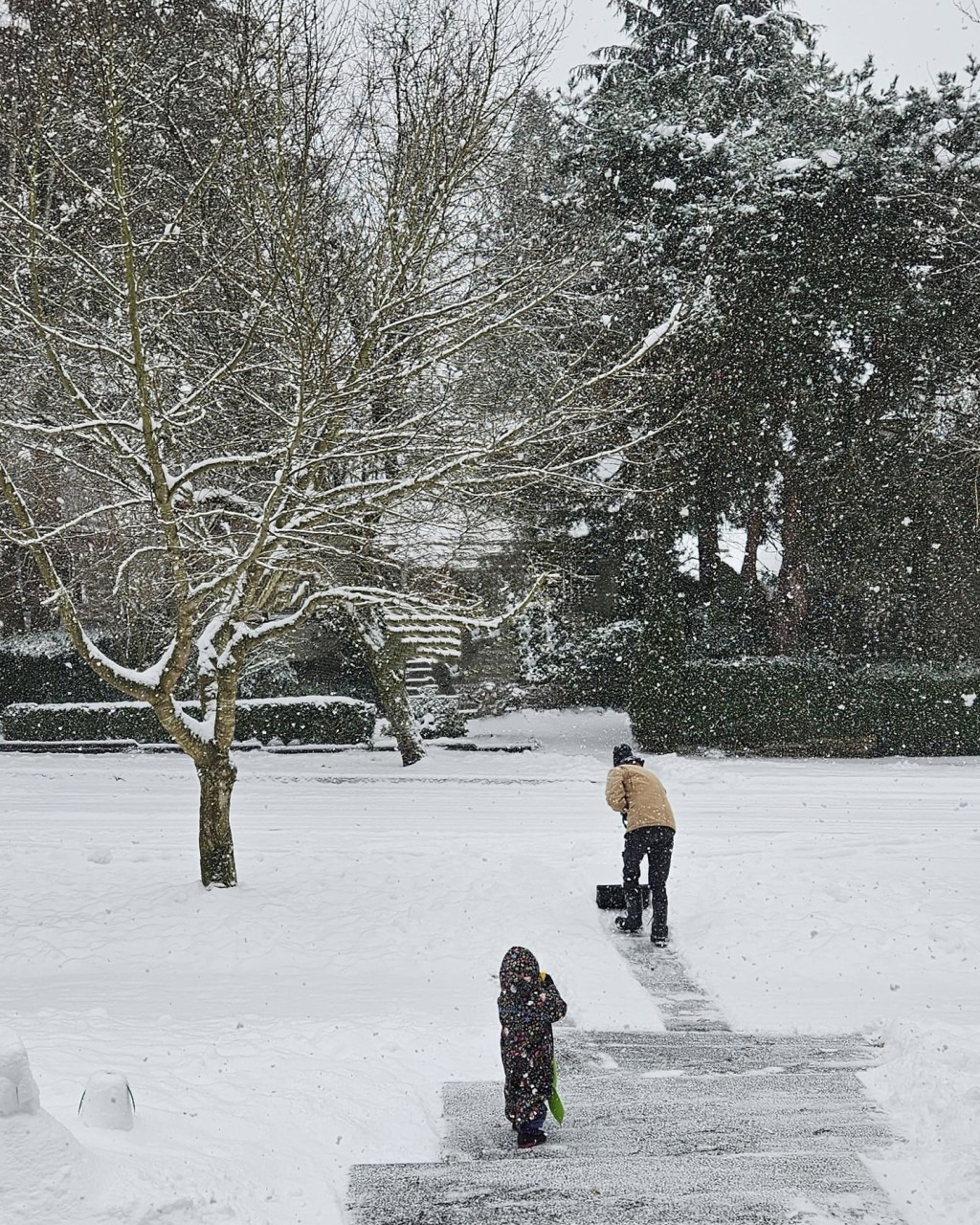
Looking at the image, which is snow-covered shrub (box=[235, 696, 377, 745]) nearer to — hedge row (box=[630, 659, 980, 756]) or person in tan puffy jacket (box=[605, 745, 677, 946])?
hedge row (box=[630, 659, 980, 756])

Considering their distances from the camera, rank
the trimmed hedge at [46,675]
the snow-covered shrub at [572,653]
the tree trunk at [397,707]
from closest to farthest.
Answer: the tree trunk at [397,707] → the trimmed hedge at [46,675] → the snow-covered shrub at [572,653]

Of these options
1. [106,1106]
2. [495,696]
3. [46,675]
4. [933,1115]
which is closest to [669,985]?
[933,1115]

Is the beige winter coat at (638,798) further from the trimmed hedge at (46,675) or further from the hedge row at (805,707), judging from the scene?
the trimmed hedge at (46,675)

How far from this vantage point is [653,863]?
894 cm

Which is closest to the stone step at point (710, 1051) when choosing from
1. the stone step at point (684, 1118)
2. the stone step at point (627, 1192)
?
the stone step at point (684, 1118)

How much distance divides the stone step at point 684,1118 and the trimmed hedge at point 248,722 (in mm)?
15070

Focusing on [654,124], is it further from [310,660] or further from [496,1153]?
[496,1153]

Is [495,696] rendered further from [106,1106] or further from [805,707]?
[106,1106]

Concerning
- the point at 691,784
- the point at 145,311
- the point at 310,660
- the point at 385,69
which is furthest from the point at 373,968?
the point at 310,660

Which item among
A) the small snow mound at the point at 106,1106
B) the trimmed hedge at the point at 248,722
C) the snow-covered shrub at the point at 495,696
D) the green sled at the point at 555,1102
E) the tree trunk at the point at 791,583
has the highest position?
the tree trunk at the point at 791,583

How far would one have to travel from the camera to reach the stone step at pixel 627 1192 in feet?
15.5

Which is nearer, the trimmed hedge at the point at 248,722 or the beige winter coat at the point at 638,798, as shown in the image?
the beige winter coat at the point at 638,798

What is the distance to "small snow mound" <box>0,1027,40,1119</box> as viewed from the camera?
14.1ft

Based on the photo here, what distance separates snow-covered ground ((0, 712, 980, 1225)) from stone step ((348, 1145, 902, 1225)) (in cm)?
20
